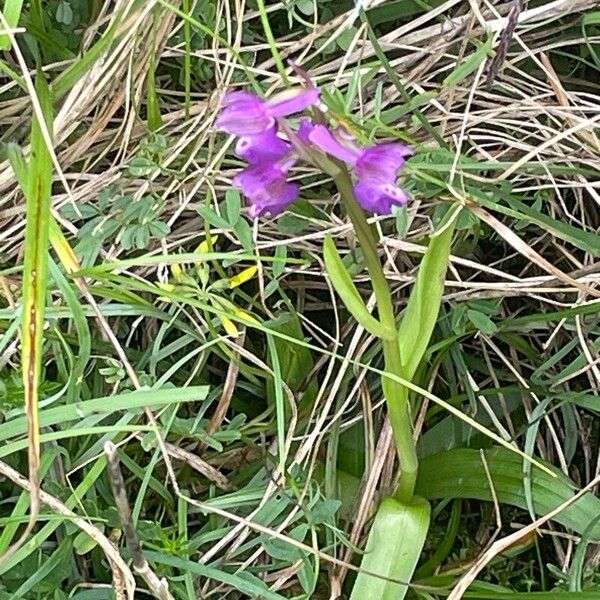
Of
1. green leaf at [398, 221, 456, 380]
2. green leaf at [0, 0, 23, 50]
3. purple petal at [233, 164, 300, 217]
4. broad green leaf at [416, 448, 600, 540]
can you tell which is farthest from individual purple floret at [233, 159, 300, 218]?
broad green leaf at [416, 448, 600, 540]

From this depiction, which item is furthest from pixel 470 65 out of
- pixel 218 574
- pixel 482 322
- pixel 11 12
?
pixel 218 574

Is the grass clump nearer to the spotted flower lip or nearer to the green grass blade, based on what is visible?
the green grass blade

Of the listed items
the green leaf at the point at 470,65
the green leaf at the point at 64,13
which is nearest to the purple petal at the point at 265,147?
the green leaf at the point at 470,65

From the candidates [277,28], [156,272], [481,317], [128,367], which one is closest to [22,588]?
[128,367]

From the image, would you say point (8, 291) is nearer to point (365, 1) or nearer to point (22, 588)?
point (22, 588)

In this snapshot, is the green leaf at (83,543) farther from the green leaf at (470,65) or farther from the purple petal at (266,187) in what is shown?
the green leaf at (470,65)

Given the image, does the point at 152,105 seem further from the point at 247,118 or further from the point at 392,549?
the point at 392,549
